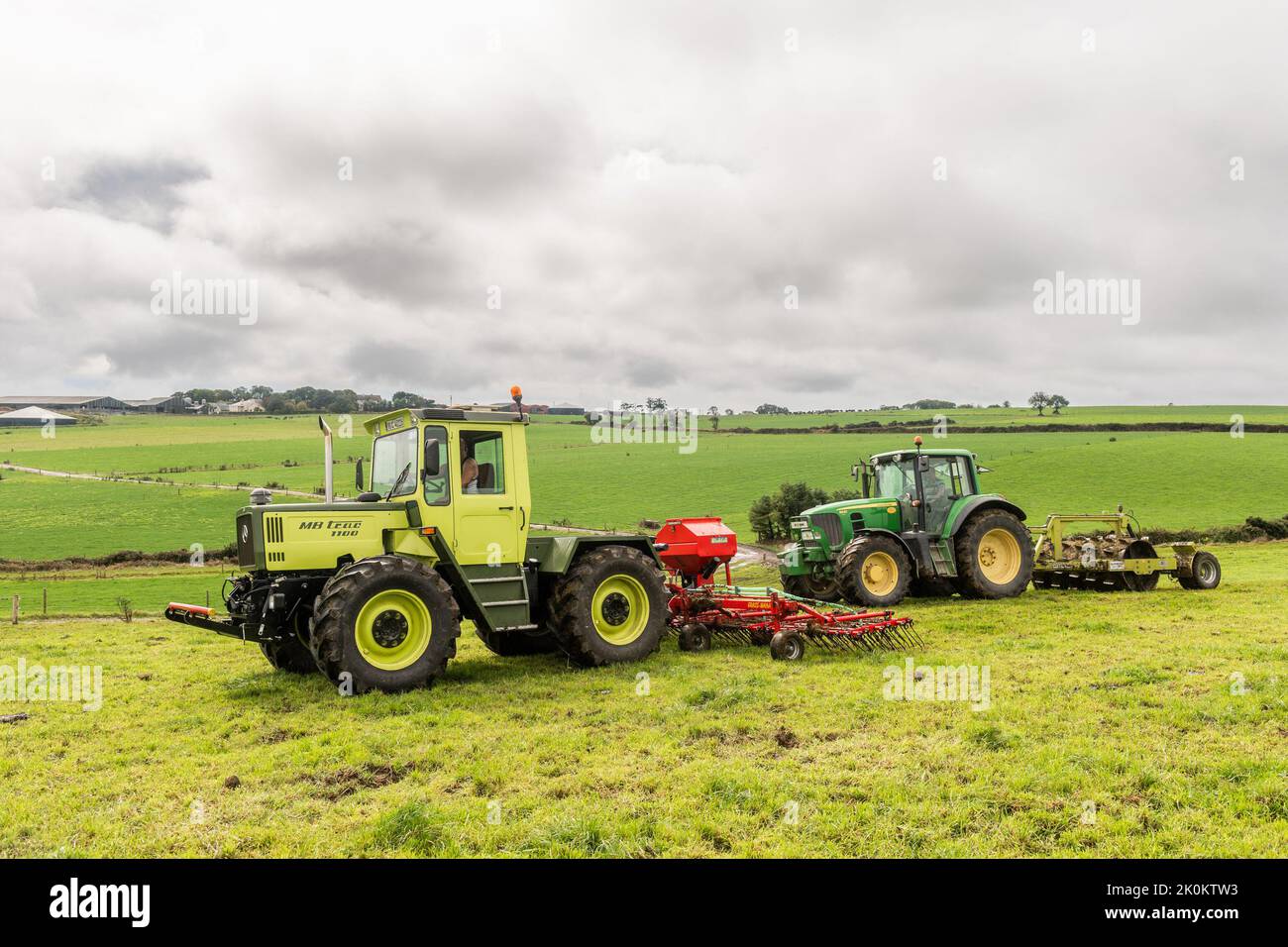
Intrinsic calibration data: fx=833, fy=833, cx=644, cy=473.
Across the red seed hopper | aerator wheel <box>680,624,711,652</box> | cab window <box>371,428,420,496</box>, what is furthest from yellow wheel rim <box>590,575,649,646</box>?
cab window <box>371,428,420,496</box>

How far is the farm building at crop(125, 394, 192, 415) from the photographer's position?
118412 mm

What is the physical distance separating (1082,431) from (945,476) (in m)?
76.4

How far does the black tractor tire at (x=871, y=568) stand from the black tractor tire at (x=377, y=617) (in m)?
7.97

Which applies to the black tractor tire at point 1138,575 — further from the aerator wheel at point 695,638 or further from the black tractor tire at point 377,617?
the black tractor tire at point 377,617

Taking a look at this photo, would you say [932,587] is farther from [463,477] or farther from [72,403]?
[72,403]

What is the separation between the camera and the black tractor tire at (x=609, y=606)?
9859 millimetres

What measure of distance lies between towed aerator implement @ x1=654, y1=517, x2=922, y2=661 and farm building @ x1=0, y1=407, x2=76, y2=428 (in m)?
121

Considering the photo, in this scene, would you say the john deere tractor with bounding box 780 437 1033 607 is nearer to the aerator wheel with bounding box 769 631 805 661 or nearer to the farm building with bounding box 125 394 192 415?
the aerator wheel with bounding box 769 631 805 661

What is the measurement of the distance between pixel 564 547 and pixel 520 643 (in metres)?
1.74

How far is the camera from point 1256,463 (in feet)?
182

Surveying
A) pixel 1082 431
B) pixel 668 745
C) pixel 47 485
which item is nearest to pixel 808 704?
pixel 668 745

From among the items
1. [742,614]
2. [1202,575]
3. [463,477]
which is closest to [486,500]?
[463,477]

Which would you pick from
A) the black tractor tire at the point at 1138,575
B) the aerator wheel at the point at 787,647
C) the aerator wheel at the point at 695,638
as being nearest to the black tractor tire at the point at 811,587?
the aerator wheel at the point at 695,638
